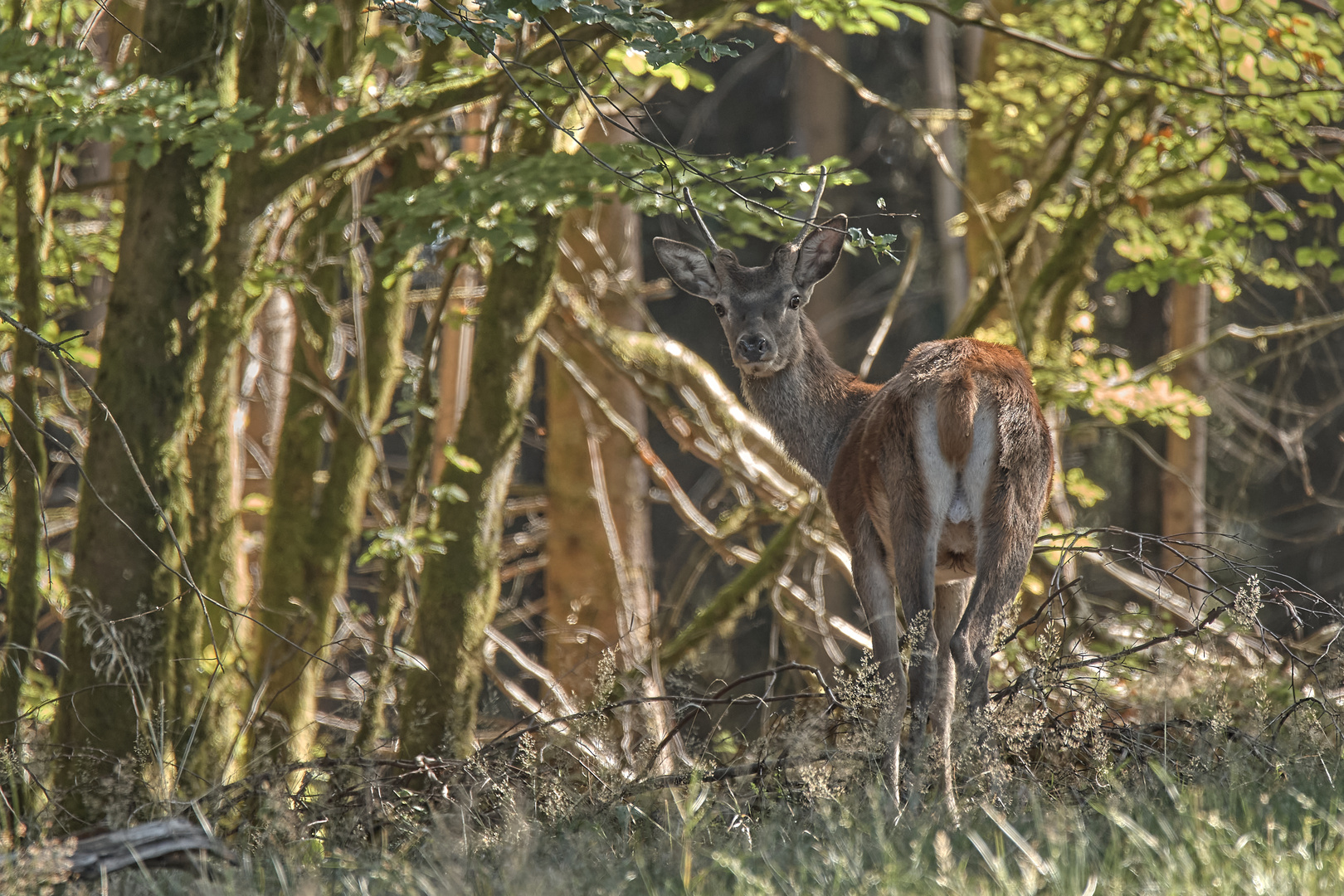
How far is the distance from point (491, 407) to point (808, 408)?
1.72m

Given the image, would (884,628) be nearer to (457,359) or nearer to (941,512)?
(941,512)

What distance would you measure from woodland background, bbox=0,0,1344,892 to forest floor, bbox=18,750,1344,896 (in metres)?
0.09

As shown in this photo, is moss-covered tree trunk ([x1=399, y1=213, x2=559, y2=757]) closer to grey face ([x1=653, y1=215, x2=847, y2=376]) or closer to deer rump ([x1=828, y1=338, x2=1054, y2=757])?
grey face ([x1=653, y1=215, x2=847, y2=376])

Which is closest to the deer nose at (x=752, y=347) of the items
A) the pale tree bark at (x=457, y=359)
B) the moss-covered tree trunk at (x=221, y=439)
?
the moss-covered tree trunk at (x=221, y=439)

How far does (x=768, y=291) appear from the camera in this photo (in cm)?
555

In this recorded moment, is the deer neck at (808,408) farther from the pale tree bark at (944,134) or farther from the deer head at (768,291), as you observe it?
the pale tree bark at (944,134)

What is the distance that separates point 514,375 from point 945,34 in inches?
389

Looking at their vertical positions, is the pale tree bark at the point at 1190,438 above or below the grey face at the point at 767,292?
below

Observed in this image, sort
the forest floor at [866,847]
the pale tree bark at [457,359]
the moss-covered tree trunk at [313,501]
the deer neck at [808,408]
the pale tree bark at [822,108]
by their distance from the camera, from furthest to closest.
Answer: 1. the pale tree bark at [822,108]
2. the pale tree bark at [457,359]
3. the moss-covered tree trunk at [313,501]
4. the deer neck at [808,408]
5. the forest floor at [866,847]

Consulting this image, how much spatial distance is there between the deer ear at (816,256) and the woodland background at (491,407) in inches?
10.2

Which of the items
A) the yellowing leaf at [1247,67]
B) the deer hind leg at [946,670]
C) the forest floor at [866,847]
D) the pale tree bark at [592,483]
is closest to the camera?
the forest floor at [866,847]

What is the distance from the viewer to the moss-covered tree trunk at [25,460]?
5020 millimetres

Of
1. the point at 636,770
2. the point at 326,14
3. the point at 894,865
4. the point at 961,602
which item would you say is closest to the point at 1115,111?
the point at 961,602

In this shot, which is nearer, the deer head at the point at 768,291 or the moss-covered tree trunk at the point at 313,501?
the deer head at the point at 768,291
